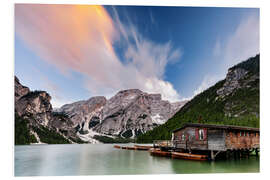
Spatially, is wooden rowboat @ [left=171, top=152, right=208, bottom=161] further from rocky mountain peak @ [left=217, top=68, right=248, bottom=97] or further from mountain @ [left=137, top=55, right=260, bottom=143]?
rocky mountain peak @ [left=217, top=68, right=248, bottom=97]

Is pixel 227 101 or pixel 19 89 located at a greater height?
pixel 19 89

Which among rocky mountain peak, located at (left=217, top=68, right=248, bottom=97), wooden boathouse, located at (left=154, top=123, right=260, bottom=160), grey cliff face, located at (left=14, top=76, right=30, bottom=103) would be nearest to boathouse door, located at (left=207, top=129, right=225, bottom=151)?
wooden boathouse, located at (left=154, top=123, right=260, bottom=160)

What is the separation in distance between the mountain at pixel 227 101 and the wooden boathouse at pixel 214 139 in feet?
215

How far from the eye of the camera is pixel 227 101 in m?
123

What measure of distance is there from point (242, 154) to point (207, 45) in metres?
20.9

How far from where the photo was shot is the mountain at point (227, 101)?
100m

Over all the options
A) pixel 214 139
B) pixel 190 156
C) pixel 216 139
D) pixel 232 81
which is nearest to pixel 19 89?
pixel 232 81

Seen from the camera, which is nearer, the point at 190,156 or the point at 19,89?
the point at 190,156

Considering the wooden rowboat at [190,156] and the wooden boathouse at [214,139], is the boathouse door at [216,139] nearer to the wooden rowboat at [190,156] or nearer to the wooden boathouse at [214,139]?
the wooden boathouse at [214,139]

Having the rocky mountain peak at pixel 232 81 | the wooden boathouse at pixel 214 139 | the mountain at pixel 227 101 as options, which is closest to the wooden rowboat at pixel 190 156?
the wooden boathouse at pixel 214 139

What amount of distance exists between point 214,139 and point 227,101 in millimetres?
106726

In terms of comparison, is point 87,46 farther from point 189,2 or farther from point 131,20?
point 189,2

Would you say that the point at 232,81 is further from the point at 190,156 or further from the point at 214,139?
the point at 190,156
